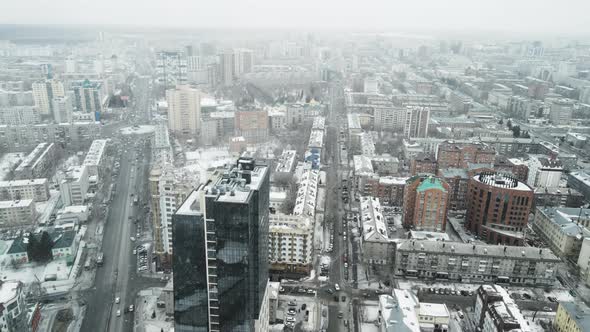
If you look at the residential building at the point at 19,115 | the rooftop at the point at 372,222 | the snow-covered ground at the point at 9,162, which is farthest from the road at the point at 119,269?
the residential building at the point at 19,115

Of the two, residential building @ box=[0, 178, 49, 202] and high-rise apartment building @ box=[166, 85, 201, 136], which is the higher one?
high-rise apartment building @ box=[166, 85, 201, 136]

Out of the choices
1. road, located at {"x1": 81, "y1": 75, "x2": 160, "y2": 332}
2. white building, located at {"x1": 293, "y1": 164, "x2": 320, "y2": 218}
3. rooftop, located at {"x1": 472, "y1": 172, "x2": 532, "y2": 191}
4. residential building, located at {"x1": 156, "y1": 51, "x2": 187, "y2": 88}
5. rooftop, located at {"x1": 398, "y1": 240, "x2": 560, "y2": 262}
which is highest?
residential building, located at {"x1": 156, "y1": 51, "x2": 187, "y2": 88}

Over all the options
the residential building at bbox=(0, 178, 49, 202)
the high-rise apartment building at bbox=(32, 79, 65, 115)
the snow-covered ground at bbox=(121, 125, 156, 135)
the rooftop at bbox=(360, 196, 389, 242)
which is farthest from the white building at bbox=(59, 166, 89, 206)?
the high-rise apartment building at bbox=(32, 79, 65, 115)

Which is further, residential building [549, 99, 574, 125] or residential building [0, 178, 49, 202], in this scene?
residential building [549, 99, 574, 125]

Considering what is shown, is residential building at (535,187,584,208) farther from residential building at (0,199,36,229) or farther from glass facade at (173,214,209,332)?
residential building at (0,199,36,229)

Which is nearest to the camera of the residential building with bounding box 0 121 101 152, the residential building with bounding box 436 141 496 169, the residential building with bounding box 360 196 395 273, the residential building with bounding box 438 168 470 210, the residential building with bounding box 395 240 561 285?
the residential building with bounding box 395 240 561 285

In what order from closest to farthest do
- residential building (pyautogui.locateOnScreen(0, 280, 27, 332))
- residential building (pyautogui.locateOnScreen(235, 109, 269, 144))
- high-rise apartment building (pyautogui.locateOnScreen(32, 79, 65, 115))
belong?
residential building (pyautogui.locateOnScreen(0, 280, 27, 332))
residential building (pyautogui.locateOnScreen(235, 109, 269, 144))
high-rise apartment building (pyautogui.locateOnScreen(32, 79, 65, 115))

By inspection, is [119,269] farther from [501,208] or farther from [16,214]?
[501,208]
